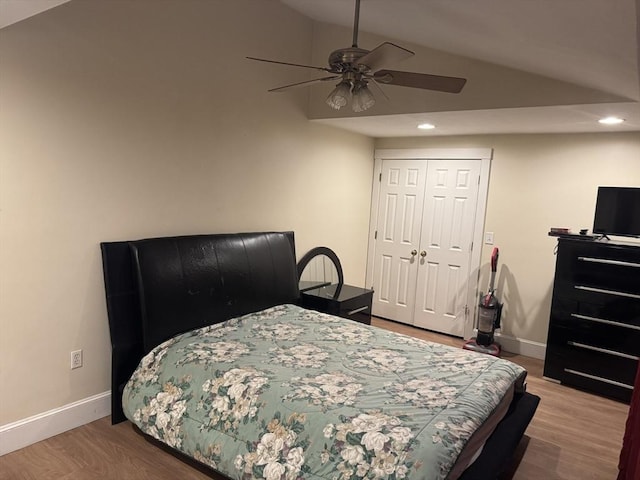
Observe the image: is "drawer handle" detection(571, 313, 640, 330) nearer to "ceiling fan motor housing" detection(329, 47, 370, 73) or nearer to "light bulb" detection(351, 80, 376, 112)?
"light bulb" detection(351, 80, 376, 112)

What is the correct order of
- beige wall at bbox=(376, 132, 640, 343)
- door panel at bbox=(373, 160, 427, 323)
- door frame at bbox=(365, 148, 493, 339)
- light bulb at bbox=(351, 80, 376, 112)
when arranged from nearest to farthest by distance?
→ light bulb at bbox=(351, 80, 376, 112), beige wall at bbox=(376, 132, 640, 343), door frame at bbox=(365, 148, 493, 339), door panel at bbox=(373, 160, 427, 323)

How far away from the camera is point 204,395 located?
90.0 inches

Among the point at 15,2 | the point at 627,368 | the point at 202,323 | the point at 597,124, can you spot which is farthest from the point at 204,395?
the point at 597,124

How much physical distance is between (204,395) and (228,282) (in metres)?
1.09

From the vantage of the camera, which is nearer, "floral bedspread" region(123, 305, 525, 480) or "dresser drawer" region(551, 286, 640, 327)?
"floral bedspread" region(123, 305, 525, 480)

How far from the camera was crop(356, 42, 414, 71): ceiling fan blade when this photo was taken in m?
1.85

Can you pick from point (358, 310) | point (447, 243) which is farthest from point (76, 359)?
point (447, 243)

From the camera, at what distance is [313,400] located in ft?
6.76

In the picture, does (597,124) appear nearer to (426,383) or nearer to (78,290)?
(426,383)

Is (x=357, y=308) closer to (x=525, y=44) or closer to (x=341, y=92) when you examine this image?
(x=341, y=92)

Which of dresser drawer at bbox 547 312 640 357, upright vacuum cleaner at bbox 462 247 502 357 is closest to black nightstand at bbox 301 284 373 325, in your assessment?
upright vacuum cleaner at bbox 462 247 502 357

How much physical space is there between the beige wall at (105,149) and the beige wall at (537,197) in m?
2.26

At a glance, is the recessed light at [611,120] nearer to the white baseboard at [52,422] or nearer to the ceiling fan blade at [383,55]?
the ceiling fan blade at [383,55]

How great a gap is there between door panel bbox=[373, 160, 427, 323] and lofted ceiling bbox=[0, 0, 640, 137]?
0.71 meters
